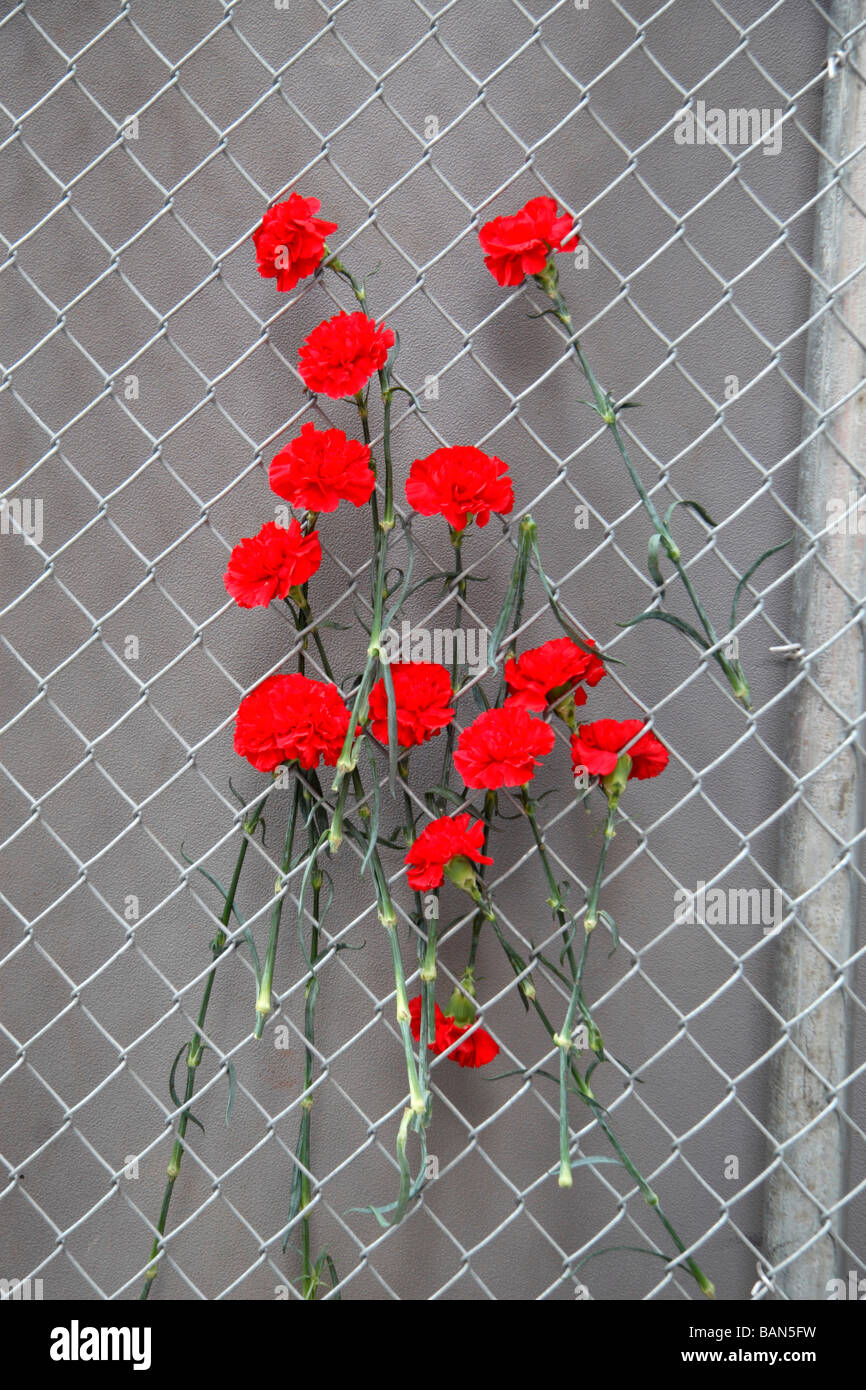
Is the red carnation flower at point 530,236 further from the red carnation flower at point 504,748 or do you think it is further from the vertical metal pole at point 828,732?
the red carnation flower at point 504,748

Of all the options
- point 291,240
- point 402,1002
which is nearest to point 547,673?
point 402,1002

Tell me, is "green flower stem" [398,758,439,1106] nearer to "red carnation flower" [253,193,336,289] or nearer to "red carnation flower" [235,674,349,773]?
"red carnation flower" [235,674,349,773]

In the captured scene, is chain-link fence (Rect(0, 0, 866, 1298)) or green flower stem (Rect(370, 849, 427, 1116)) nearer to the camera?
green flower stem (Rect(370, 849, 427, 1116))

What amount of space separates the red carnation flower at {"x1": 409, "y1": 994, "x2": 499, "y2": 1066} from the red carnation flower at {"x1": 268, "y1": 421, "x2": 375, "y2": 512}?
47 cm

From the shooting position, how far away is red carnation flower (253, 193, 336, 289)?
0.85m

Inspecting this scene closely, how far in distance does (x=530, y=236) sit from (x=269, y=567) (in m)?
0.39

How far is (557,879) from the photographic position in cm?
98

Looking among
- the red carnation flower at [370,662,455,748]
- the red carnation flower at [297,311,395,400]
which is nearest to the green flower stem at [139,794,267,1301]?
the red carnation flower at [370,662,455,748]

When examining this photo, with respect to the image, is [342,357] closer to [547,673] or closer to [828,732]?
[547,673]

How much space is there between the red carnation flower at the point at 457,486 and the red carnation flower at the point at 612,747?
0.71ft

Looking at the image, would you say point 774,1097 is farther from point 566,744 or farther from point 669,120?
point 669,120

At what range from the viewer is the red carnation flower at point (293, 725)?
81 centimetres

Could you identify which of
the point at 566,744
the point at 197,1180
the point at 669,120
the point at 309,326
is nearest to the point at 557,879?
the point at 566,744

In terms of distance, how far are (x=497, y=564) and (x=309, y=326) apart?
0.31m
